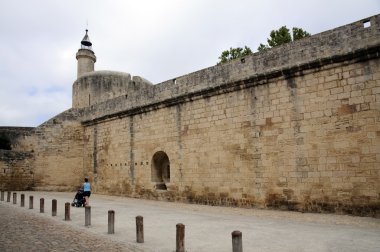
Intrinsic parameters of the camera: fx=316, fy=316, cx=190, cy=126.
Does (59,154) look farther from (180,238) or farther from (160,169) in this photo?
(180,238)

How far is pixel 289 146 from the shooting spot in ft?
27.8

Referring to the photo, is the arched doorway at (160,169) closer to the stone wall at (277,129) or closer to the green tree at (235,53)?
the stone wall at (277,129)

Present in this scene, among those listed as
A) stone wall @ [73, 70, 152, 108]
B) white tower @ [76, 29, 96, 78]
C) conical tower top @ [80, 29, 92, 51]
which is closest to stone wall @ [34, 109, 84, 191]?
stone wall @ [73, 70, 152, 108]

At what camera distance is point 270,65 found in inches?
359

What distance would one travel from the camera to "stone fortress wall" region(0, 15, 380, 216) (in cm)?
739

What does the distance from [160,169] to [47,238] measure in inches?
289

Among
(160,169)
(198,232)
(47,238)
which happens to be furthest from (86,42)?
(198,232)

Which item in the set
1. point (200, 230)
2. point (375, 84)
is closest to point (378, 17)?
point (375, 84)

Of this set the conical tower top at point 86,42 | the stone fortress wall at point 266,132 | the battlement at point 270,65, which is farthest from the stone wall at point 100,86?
the conical tower top at point 86,42

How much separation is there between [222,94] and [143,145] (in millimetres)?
4185

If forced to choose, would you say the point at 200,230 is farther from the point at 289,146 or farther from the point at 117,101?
the point at 117,101

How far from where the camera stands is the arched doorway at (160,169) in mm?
12094

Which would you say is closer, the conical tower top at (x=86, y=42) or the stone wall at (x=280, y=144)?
the stone wall at (x=280, y=144)

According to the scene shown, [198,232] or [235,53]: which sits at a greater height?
[235,53]
